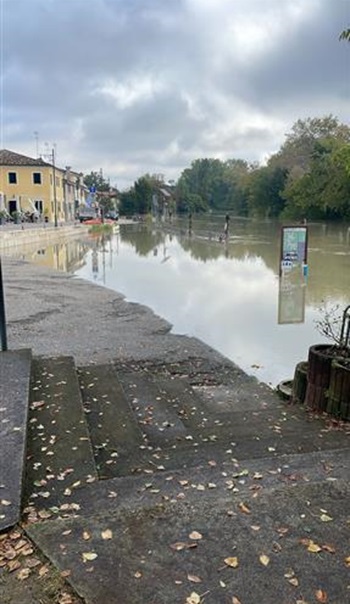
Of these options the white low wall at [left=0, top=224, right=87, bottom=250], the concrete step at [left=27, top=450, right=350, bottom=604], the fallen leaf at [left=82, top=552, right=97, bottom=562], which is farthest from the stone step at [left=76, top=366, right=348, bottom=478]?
the white low wall at [left=0, top=224, right=87, bottom=250]

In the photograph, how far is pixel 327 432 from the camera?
156 inches

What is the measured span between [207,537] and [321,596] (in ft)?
1.87

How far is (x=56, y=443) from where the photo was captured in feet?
11.2

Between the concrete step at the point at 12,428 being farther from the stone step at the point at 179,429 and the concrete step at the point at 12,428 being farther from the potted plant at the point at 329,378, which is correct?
the potted plant at the point at 329,378

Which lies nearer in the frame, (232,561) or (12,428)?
(232,561)

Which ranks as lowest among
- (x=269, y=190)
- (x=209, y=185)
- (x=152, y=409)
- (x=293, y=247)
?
(x=152, y=409)

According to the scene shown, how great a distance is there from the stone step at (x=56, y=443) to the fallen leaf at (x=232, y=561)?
0.98 metres

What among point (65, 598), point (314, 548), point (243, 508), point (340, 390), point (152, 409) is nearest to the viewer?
point (65, 598)

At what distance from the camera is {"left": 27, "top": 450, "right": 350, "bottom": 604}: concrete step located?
Answer: 205 cm

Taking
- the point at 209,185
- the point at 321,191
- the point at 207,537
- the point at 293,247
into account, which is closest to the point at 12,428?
the point at 207,537

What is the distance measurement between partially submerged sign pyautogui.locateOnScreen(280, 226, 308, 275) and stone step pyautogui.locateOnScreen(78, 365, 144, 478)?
10.1 m

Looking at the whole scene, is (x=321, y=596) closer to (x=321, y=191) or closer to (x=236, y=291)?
(x=236, y=291)

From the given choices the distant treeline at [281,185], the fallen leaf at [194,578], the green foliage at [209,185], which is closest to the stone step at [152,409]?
the fallen leaf at [194,578]

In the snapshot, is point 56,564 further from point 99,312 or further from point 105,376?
point 99,312
